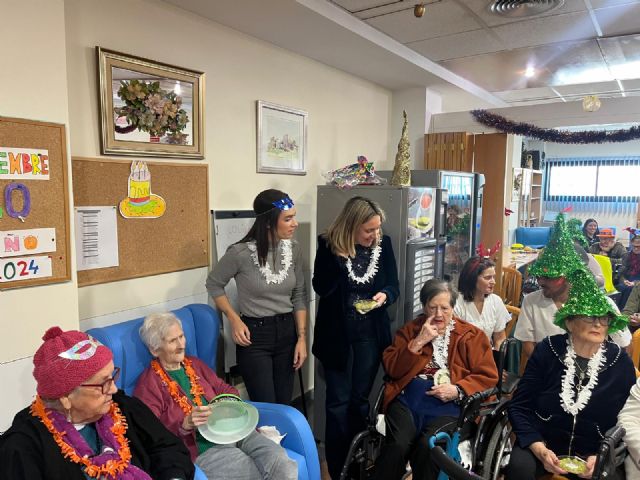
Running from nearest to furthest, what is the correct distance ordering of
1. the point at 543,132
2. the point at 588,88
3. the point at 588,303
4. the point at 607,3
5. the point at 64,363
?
the point at 64,363, the point at 588,303, the point at 607,3, the point at 543,132, the point at 588,88

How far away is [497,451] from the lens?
1905 millimetres

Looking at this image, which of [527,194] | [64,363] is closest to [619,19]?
[64,363]

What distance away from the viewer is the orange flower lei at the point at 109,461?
1330 millimetres

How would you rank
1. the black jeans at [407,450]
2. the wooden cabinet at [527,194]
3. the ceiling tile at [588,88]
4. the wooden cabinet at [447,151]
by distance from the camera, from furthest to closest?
the wooden cabinet at [527,194] < the ceiling tile at [588,88] < the wooden cabinet at [447,151] < the black jeans at [407,450]

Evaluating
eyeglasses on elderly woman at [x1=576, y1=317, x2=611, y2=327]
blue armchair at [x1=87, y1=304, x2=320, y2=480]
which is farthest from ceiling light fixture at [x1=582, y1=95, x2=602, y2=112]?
blue armchair at [x1=87, y1=304, x2=320, y2=480]

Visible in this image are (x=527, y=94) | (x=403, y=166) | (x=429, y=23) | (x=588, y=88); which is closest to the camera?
(x=429, y=23)

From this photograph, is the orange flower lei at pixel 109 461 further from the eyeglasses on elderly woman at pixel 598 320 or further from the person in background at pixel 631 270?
the person in background at pixel 631 270

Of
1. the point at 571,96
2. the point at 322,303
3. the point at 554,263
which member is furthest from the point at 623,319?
the point at 571,96

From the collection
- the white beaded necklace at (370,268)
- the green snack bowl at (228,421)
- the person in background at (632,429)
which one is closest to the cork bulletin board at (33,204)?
the green snack bowl at (228,421)

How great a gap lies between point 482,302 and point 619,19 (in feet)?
6.26

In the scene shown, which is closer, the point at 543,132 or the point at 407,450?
the point at 407,450

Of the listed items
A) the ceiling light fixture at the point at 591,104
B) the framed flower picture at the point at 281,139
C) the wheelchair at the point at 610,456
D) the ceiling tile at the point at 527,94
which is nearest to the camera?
the wheelchair at the point at 610,456

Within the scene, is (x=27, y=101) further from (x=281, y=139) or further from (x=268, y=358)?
(x=281, y=139)

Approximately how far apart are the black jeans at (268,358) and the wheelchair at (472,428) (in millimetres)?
461
